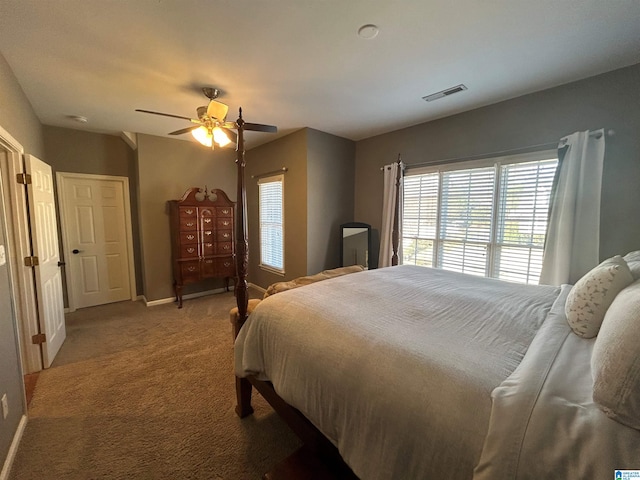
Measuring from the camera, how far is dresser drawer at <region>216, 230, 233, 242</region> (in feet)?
14.0

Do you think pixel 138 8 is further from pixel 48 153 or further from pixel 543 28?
pixel 48 153

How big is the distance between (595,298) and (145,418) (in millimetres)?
2718

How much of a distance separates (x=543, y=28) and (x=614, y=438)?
2266 millimetres

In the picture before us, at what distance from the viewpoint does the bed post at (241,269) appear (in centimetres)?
178

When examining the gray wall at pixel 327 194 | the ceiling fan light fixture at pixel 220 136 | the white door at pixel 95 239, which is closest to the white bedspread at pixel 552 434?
the ceiling fan light fixture at pixel 220 136

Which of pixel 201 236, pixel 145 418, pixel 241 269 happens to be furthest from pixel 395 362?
pixel 201 236

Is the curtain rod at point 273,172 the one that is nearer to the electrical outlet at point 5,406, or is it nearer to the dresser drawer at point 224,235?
the dresser drawer at point 224,235

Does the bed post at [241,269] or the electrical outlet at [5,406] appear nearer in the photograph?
the electrical outlet at [5,406]

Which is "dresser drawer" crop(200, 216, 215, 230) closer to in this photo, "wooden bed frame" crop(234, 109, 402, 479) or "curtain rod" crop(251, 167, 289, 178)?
"curtain rod" crop(251, 167, 289, 178)

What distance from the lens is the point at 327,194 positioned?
12.8ft

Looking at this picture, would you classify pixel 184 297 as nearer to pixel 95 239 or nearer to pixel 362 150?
pixel 95 239

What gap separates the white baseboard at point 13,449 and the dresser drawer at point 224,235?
9.30ft

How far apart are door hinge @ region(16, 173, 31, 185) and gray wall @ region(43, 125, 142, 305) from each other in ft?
5.51

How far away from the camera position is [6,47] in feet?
6.05
